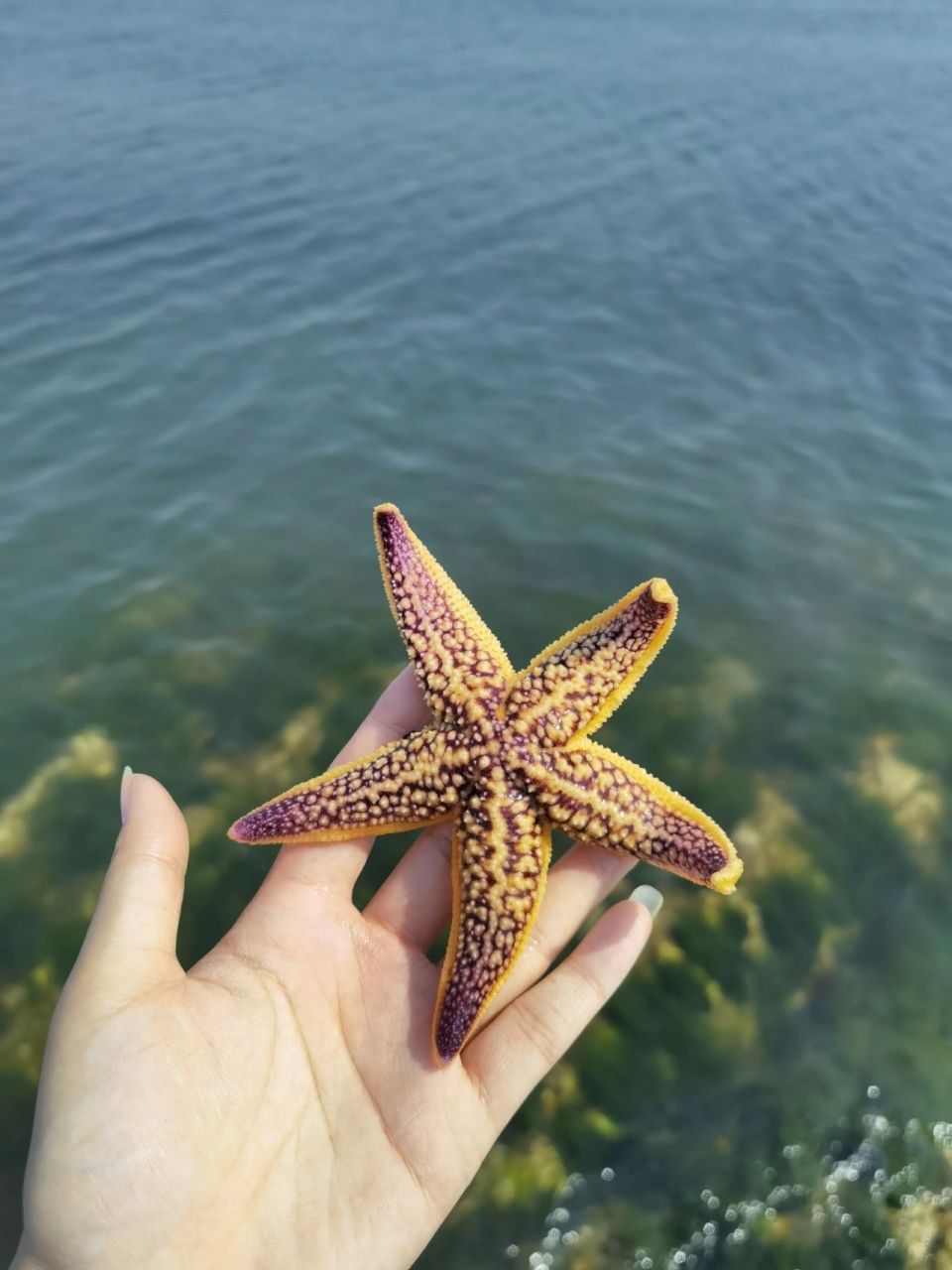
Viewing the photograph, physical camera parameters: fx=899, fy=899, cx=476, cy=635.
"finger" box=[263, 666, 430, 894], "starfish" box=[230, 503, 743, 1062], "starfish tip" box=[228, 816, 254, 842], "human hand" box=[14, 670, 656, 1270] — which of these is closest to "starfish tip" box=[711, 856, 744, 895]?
"starfish" box=[230, 503, 743, 1062]

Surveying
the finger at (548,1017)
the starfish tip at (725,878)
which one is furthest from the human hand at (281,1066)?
the starfish tip at (725,878)

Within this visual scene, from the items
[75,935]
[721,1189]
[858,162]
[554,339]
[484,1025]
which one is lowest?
[721,1189]

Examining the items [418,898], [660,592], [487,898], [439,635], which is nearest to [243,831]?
[418,898]

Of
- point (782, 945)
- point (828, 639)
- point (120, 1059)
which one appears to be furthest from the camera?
point (828, 639)

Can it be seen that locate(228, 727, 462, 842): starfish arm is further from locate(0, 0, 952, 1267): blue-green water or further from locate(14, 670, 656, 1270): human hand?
locate(0, 0, 952, 1267): blue-green water

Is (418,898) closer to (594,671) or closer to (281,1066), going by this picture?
(281,1066)

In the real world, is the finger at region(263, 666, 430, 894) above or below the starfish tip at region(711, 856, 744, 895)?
below

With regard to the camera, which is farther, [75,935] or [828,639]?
[828,639]

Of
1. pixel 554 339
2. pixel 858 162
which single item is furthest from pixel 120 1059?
pixel 858 162

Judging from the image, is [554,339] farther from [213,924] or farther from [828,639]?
[213,924]
